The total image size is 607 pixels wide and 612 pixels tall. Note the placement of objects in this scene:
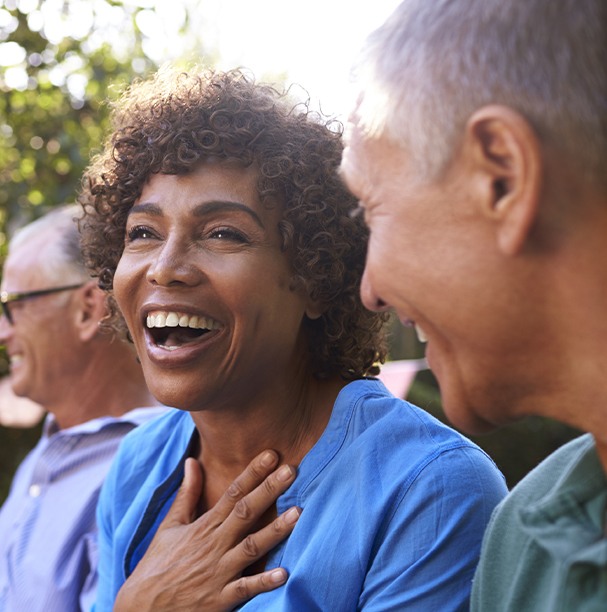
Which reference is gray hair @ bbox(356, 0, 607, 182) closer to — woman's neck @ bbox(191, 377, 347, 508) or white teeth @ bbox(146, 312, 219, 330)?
white teeth @ bbox(146, 312, 219, 330)

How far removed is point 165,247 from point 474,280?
1122 mm

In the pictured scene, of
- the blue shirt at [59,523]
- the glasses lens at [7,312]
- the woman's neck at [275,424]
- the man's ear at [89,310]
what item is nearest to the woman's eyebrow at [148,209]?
the woman's neck at [275,424]

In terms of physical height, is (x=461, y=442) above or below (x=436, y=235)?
below

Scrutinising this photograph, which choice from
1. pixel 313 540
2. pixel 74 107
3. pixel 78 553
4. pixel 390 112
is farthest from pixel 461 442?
pixel 74 107

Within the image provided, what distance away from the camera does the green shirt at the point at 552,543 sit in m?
1.35

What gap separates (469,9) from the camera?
1.32 meters

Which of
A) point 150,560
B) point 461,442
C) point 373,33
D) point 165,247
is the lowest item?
point 150,560

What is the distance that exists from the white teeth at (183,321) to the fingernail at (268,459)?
1.20 ft

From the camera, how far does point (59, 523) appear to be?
11.3ft

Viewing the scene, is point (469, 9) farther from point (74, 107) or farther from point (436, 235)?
point (74, 107)

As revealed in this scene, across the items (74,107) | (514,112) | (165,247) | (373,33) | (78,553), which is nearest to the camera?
(514,112)

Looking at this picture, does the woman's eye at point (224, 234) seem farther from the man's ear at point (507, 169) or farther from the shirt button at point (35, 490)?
the shirt button at point (35, 490)

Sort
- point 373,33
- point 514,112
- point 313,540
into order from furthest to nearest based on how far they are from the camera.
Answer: point 313,540 < point 373,33 < point 514,112

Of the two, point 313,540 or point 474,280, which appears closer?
point 474,280
